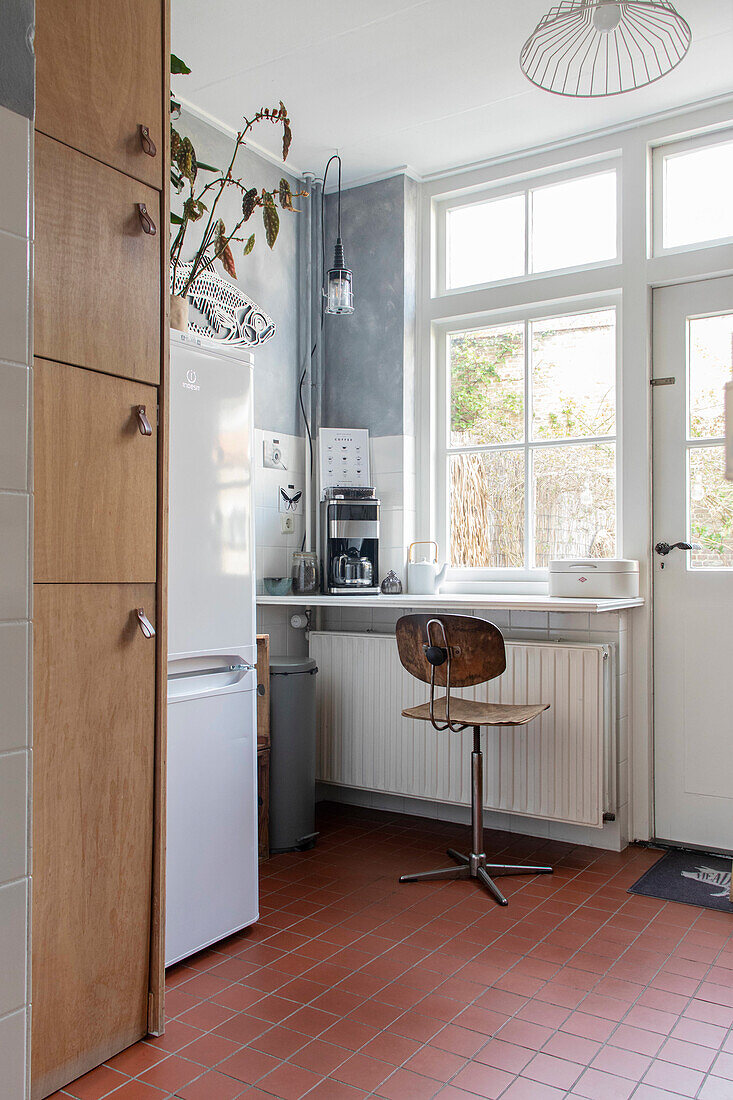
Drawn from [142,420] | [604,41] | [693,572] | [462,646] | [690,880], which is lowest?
[690,880]

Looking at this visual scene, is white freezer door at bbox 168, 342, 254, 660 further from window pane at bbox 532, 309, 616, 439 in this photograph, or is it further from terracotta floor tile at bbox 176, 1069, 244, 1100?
window pane at bbox 532, 309, 616, 439

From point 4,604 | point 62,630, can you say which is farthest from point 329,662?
point 4,604

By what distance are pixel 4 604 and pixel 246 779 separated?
1.65m

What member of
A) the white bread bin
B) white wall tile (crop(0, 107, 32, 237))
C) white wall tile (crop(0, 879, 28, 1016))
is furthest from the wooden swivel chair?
white wall tile (crop(0, 107, 32, 237))

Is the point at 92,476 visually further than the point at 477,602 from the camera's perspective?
No

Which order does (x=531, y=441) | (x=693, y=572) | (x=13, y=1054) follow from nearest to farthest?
1. (x=13, y=1054)
2. (x=693, y=572)
3. (x=531, y=441)

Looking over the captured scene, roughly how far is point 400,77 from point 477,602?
6.45 feet

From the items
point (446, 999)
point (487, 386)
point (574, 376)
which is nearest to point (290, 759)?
point (446, 999)

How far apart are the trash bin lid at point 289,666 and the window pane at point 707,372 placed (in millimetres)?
1735

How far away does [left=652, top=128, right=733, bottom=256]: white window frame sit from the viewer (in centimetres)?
329

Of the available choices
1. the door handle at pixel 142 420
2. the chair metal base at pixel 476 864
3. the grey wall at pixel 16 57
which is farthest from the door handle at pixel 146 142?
the chair metal base at pixel 476 864

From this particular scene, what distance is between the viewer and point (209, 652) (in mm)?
2371

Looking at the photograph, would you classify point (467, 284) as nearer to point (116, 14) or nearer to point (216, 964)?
point (116, 14)

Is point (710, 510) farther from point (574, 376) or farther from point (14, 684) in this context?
point (14, 684)
